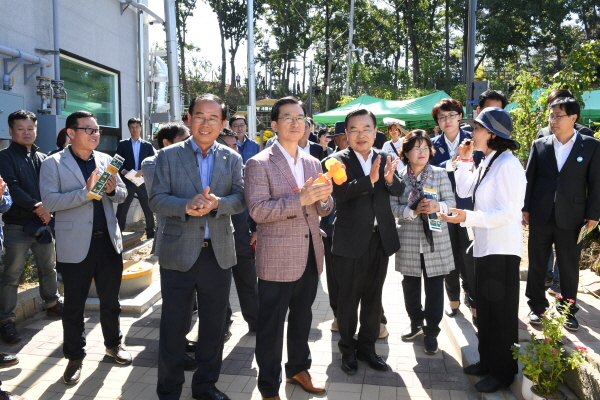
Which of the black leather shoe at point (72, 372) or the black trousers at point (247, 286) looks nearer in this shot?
the black leather shoe at point (72, 372)

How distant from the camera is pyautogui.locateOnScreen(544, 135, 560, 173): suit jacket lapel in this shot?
4422mm

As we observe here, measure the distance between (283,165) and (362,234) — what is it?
91 centimetres

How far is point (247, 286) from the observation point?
4590 millimetres

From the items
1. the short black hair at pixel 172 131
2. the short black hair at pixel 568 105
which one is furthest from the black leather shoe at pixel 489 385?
→ the short black hair at pixel 172 131

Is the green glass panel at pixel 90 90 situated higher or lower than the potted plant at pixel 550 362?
higher

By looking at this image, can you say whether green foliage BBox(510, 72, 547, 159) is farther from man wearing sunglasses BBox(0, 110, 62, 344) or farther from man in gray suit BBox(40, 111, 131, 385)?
man wearing sunglasses BBox(0, 110, 62, 344)

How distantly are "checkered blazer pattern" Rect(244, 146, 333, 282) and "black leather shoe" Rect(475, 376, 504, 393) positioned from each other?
1.55 metres

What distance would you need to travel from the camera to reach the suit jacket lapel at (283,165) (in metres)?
3.25

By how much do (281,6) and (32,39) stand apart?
127 ft

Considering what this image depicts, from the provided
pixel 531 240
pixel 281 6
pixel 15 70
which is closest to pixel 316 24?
pixel 281 6

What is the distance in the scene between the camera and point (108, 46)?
9.23 m

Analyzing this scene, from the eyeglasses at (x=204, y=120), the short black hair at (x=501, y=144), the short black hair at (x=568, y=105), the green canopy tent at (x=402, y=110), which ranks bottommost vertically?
the short black hair at (x=501, y=144)

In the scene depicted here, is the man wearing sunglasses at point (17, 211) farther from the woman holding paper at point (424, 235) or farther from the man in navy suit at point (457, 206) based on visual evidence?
the man in navy suit at point (457, 206)

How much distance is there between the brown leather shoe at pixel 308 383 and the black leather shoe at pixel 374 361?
1.84ft
